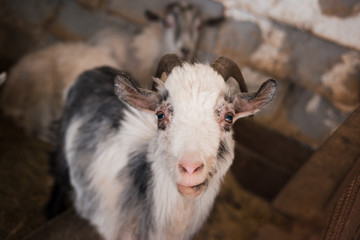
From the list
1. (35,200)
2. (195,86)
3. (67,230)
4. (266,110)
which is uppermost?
(195,86)

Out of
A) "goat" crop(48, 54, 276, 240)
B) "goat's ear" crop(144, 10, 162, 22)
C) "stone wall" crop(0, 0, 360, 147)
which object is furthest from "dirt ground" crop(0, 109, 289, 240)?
"goat's ear" crop(144, 10, 162, 22)

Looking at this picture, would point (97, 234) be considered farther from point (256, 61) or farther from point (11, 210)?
point (256, 61)

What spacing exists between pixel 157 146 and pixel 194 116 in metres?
0.30

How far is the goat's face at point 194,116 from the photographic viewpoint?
1.78 m

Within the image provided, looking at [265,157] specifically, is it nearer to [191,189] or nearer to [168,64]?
[168,64]

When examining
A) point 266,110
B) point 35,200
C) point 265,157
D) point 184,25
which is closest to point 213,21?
point 184,25

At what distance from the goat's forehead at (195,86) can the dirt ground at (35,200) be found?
170 cm

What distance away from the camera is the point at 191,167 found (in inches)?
67.2

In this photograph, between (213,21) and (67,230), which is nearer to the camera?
(67,230)

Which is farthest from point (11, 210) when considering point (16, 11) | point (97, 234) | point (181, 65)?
point (16, 11)

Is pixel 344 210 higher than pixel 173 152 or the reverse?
higher

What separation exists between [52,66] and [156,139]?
113 inches

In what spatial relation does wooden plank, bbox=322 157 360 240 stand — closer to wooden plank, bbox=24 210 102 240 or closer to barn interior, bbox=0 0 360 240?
barn interior, bbox=0 0 360 240

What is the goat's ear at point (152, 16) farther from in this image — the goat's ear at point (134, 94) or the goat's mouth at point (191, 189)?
the goat's mouth at point (191, 189)
